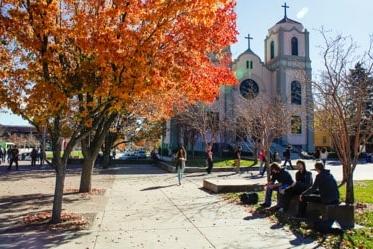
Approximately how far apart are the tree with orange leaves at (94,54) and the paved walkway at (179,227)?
5.47 ft

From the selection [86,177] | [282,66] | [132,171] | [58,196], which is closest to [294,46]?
[282,66]

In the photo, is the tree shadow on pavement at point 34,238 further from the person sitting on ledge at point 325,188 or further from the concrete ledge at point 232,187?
the concrete ledge at point 232,187

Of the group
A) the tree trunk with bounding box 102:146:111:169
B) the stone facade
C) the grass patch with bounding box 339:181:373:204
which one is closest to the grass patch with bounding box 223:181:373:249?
the grass patch with bounding box 339:181:373:204

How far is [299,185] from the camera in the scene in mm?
9922

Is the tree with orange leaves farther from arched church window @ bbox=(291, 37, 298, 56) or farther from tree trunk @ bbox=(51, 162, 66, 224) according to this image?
arched church window @ bbox=(291, 37, 298, 56)

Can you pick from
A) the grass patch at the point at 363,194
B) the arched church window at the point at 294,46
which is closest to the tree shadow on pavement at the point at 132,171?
the grass patch at the point at 363,194

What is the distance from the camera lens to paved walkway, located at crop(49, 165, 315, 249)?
24.5ft

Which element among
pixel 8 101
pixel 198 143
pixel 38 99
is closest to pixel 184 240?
pixel 38 99

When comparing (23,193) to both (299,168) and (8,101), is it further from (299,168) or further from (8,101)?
(299,168)

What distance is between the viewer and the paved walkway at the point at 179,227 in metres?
7.45

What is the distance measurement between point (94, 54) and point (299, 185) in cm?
530

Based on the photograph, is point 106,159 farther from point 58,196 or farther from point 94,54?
point 94,54

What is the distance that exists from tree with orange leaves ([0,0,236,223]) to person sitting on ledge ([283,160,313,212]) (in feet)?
10.2

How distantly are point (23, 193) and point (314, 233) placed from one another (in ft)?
34.3
